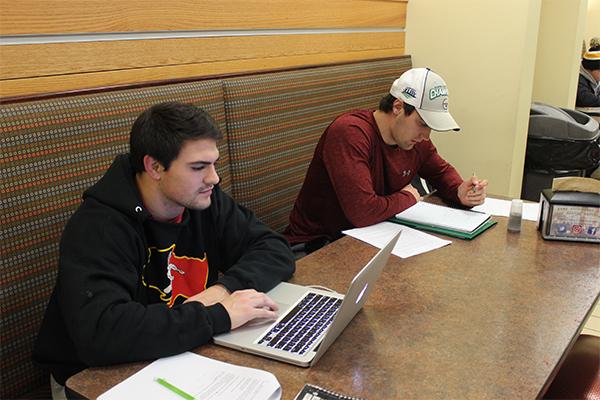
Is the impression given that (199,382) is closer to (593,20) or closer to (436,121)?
(436,121)

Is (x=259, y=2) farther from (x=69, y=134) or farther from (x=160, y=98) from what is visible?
(x=69, y=134)

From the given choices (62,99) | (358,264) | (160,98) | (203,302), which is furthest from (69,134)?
(358,264)

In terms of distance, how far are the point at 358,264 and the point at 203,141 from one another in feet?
1.89

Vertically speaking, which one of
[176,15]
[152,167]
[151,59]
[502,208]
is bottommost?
[502,208]

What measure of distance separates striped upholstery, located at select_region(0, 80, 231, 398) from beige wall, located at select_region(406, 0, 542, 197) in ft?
7.93

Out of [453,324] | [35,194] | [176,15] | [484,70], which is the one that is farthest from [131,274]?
[484,70]

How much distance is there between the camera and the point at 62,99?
1.66 m

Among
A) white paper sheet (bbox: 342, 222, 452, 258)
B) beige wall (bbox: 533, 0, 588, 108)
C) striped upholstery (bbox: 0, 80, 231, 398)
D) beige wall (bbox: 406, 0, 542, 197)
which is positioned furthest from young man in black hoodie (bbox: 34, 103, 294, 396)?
beige wall (bbox: 533, 0, 588, 108)

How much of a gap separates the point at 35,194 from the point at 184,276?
0.45 meters

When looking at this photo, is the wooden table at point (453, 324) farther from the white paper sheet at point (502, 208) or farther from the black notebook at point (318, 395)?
the white paper sheet at point (502, 208)

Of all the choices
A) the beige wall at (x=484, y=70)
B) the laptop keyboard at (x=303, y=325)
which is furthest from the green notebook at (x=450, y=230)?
the beige wall at (x=484, y=70)

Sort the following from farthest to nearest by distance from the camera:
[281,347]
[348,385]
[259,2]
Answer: [259,2], [281,347], [348,385]

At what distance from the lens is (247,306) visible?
51.1 inches

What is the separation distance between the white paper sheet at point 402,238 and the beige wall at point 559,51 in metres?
2.91
